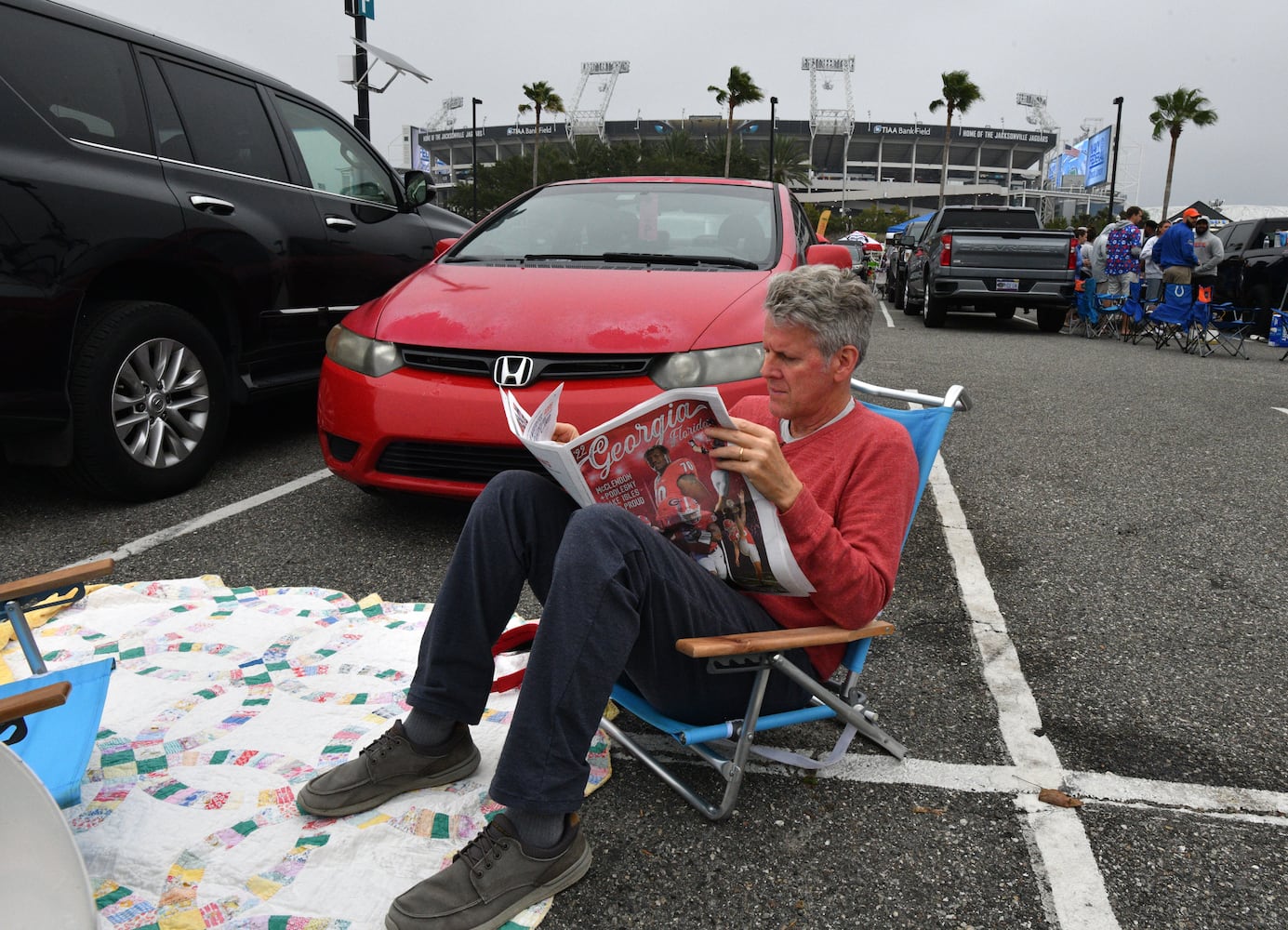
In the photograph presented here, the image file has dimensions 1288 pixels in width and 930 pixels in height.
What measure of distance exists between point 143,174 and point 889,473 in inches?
141

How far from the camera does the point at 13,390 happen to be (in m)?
3.50

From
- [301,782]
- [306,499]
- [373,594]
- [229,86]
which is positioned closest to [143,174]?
[229,86]

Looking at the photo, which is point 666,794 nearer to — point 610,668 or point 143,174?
point 610,668

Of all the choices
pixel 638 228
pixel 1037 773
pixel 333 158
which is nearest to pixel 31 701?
pixel 1037 773

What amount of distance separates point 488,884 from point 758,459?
924 millimetres

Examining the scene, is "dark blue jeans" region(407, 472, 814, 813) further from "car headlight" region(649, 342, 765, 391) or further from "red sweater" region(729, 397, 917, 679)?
"car headlight" region(649, 342, 765, 391)

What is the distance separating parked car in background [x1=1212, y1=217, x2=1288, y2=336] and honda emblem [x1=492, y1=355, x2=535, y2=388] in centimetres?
1267

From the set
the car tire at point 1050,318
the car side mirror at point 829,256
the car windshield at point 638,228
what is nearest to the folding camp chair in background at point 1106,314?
the car tire at point 1050,318

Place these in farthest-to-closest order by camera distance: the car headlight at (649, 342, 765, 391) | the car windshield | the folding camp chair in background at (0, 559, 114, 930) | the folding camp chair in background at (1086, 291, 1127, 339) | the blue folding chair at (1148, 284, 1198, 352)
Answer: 1. the folding camp chair in background at (1086, 291, 1127, 339)
2. the blue folding chair at (1148, 284, 1198, 352)
3. the car windshield
4. the car headlight at (649, 342, 765, 391)
5. the folding camp chair in background at (0, 559, 114, 930)

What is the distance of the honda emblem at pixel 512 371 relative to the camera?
3.41m

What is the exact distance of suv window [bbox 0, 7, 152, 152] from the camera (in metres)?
3.66

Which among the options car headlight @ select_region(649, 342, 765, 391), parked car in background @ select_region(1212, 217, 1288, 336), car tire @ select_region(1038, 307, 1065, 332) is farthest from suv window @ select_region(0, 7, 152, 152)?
parked car in background @ select_region(1212, 217, 1288, 336)

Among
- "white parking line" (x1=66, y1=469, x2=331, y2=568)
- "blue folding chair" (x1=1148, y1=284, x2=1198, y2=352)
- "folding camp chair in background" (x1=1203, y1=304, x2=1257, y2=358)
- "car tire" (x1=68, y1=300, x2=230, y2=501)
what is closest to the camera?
"white parking line" (x1=66, y1=469, x2=331, y2=568)

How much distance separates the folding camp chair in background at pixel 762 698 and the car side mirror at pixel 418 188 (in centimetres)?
420
